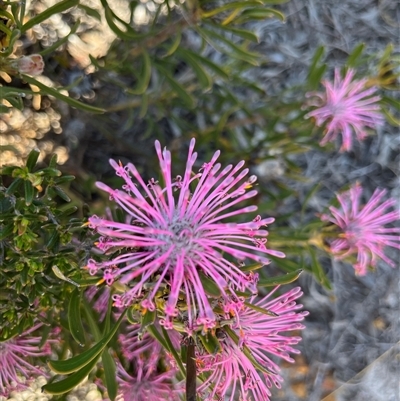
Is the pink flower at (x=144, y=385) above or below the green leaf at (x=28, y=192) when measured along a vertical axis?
below

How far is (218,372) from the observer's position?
81 centimetres

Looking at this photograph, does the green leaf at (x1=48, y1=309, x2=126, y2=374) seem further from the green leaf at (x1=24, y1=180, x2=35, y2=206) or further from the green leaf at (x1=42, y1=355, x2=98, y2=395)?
the green leaf at (x1=24, y1=180, x2=35, y2=206)

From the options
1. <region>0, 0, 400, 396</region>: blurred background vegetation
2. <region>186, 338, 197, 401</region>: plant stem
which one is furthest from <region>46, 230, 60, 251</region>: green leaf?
<region>186, 338, 197, 401</region>: plant stem

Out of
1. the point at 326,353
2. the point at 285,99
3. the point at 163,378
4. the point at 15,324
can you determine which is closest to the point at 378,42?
the point at 285,99

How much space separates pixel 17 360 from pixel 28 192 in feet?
1.41

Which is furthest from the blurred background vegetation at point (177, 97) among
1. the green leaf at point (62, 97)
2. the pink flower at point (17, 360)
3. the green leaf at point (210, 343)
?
the green leaf at point (210, 343)

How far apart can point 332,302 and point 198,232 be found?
4.72 feet

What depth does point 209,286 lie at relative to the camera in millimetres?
667

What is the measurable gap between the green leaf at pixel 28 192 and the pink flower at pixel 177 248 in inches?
7.0

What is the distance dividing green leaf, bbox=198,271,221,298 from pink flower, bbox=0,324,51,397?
19.4 inches

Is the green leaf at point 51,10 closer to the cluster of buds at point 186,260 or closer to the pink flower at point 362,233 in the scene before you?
the cluster of buds at point 186,260

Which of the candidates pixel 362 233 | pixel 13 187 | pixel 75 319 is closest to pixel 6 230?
pixel 13 187

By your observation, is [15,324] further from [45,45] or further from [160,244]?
[45,45]

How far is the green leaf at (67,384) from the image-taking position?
26.0 inches
